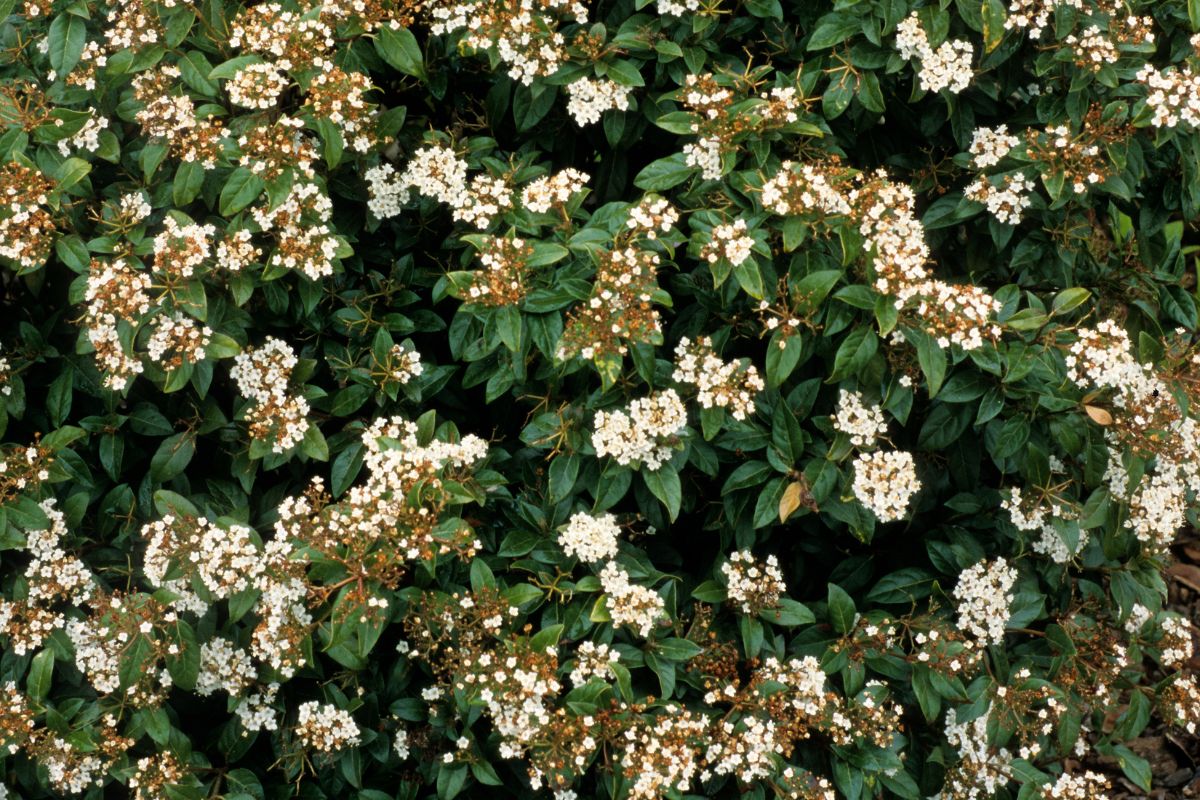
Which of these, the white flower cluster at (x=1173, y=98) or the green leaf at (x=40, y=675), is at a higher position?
the white flower cluster at (x=1173, y=98)

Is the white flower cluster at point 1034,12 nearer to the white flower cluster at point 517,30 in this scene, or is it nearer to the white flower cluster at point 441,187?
the white flower cluster at point 517,30

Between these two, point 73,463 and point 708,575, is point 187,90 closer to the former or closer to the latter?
point 73,463

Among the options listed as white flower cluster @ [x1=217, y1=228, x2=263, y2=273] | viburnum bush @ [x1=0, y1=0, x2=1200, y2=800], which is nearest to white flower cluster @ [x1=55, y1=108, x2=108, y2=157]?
viburnum bush @ [x1=0, y1=0, x2=1200, y2=800]

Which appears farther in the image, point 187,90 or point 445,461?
point 187,90

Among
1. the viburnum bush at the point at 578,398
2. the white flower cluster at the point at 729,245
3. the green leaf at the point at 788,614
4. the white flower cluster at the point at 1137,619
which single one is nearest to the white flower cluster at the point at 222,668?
the viburnum bush at the point at 578,398

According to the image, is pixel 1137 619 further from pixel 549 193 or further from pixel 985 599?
pixel 549 193

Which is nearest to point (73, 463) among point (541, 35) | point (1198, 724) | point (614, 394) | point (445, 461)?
point (445, 461)

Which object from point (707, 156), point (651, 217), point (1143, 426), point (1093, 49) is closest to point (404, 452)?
point (651, 217)
